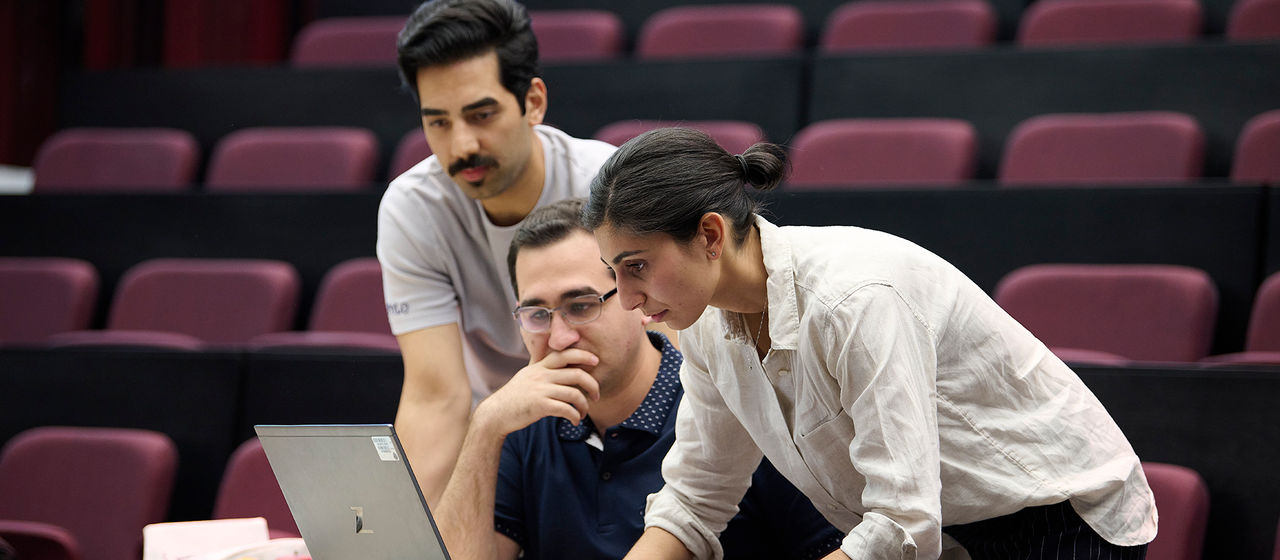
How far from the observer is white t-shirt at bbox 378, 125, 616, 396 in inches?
84.4

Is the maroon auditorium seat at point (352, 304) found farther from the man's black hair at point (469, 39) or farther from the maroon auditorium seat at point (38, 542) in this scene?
the man's black hair at point (469, 39)

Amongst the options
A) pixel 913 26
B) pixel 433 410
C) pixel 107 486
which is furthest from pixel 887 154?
pixel 107 486

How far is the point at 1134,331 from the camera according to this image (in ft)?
8.73

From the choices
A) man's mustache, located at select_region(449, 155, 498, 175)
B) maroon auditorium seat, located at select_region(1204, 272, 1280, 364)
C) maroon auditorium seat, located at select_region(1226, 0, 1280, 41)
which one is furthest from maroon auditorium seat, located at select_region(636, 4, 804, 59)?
man's mustache, located at select_region(449, 155, 498, 175)

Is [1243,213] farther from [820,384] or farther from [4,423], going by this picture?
[4,423]

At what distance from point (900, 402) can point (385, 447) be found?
53cm

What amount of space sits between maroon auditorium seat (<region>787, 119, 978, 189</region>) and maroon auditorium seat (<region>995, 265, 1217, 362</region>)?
704mm

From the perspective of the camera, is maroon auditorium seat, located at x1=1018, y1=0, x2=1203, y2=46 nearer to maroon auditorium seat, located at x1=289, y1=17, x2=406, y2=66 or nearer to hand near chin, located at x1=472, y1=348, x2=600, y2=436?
maroon auditorium seat, located at x1=289, y1=17, x2=406, y2=66

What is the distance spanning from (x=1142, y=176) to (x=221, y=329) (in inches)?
98.7

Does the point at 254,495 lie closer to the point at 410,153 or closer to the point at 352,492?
the point at 352,492

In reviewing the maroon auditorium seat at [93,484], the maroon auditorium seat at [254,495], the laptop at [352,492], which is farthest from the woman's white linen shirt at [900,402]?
the maroon auditorium seat at [93,484]

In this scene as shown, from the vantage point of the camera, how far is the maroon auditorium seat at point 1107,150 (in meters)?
3.23

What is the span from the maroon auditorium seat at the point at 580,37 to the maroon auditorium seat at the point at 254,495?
236cm

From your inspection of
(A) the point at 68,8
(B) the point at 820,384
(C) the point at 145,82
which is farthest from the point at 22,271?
(B) the point at 820,384
